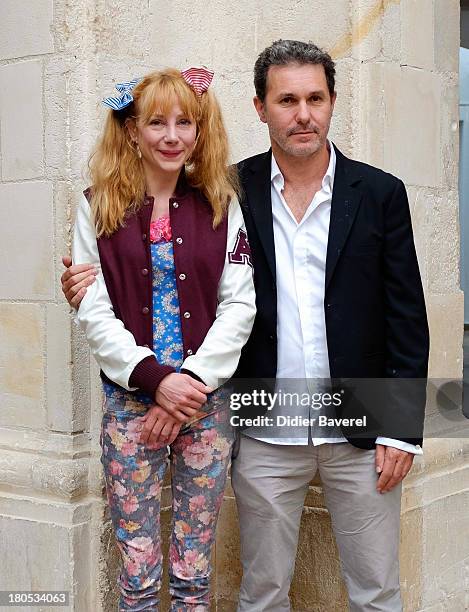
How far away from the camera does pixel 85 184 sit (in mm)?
3102

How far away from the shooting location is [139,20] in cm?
322

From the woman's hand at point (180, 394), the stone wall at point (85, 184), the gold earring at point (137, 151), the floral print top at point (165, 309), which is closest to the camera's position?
the woman's hand at point (180, 394)

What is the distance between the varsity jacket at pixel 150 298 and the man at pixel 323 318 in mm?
88

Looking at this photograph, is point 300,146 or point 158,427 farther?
point 300,146

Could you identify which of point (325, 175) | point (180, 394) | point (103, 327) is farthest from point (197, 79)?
point (180, 394)

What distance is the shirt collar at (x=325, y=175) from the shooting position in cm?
271

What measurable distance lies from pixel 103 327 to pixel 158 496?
53 centimetres

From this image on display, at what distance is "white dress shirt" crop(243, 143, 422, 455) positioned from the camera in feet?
8.69

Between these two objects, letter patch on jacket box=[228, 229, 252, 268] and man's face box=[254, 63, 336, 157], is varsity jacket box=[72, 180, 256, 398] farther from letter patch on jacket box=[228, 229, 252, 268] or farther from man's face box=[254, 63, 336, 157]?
man's face box=[254, 63, 336, 157]

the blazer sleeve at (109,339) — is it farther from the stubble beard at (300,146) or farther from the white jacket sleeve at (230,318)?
the stubble beard at (300,146)

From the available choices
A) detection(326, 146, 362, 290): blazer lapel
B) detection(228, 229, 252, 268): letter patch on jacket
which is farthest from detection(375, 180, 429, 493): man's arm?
detection(228, 229, 252, 268): letter patch on jacket

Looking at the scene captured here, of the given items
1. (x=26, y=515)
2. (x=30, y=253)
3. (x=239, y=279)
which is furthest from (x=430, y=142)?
(x=26, y=515)

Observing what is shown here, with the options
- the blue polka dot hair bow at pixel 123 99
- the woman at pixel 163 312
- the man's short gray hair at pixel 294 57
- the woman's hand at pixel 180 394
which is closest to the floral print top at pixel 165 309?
the woman at pixel 163 312

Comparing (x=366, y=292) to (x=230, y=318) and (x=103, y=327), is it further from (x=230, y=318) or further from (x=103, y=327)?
(x=103, y=327)
